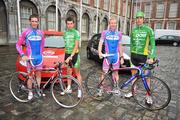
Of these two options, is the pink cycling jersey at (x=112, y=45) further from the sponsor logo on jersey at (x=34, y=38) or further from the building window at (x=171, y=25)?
the building window at (x=171, y=25)

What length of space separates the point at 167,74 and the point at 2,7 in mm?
13415

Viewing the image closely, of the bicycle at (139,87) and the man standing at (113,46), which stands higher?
the man standing at (113,46)

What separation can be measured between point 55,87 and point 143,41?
246 centimetres

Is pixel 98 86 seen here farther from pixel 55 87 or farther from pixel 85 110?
pixel 55 87

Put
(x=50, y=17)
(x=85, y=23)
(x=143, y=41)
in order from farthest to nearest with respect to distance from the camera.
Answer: (x=85, y=23) < (x=50, y=17) < (x=143, y=41)

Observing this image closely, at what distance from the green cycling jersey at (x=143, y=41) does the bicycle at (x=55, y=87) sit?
5.47 feet

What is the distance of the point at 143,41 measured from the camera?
3.91 m

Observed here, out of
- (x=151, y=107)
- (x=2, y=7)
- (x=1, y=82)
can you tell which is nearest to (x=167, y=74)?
(x=151, y=107)

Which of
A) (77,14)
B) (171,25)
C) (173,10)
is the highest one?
(173,10)

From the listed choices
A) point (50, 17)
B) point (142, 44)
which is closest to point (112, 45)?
point (142, 44)

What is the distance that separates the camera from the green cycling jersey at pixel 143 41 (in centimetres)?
382

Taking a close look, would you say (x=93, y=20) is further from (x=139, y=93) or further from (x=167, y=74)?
(x=139, y=93)

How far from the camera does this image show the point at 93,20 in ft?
83.6

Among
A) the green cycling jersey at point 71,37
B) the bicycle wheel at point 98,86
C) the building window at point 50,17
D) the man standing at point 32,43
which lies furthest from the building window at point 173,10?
the man standing at point 32,43
